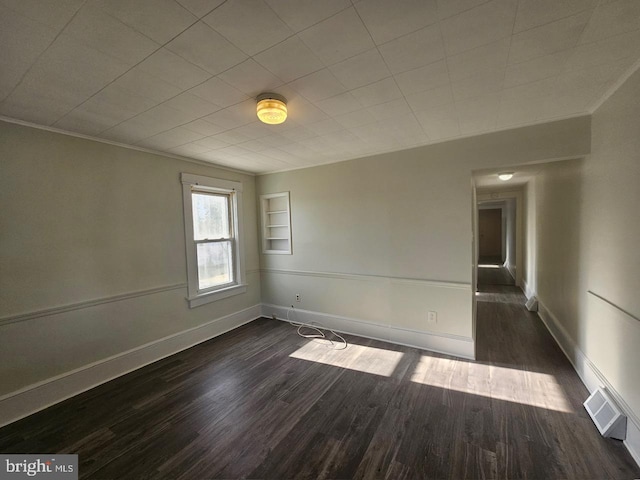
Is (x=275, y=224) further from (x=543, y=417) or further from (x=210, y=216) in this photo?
(x=543, y=417)

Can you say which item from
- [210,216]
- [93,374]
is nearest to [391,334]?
[210,216]

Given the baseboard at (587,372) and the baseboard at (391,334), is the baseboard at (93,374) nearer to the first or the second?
the baseboard at (391,334)

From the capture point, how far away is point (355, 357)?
10.1ft

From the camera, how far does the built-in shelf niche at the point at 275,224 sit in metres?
4.43

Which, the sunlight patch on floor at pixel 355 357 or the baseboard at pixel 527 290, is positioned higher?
the baseboard at pixel 527 290

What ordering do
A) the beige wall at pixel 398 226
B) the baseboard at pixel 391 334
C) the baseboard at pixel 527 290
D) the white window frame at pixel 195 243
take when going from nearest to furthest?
the beige wall at pixel 398 226 → the baseboard at pixel 391 334 → the white window frame at pixel 195 243 → the baseboard at pixel 527 290

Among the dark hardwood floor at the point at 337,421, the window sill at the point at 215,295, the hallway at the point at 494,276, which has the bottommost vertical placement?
the dark hardwood floor at the point at 337,421

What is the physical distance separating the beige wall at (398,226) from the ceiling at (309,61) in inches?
12.7

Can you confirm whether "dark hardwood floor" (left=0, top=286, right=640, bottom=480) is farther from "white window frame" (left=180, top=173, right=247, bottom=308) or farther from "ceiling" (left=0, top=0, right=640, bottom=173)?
"ceiling" (left=0, top=0, right=640, bottom=173)

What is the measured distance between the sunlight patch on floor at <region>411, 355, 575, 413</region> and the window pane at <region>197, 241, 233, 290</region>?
299 cm

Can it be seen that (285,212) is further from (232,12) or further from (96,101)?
(232,12)

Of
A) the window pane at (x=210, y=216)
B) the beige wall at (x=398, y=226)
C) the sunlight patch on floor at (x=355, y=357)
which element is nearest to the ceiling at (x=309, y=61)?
the beige wall at (x=398, y=226)

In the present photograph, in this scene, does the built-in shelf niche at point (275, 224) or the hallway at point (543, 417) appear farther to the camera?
the built-in shelf niche at point (275, 224)

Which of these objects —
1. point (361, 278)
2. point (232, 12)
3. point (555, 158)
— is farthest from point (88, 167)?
point (555, 158)
